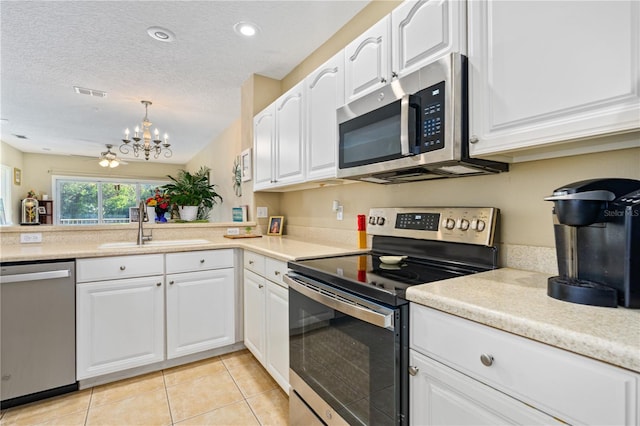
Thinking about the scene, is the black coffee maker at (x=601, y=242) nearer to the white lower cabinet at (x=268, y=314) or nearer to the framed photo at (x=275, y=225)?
the white lower cabinet at (x=268, y=314)

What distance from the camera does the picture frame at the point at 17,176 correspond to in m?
6.03

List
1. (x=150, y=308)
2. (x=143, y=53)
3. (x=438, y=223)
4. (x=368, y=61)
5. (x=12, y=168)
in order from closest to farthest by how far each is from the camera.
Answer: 1. (x=438, y=223)
2. (x=368, y=61)
3. (x=150, y=308)
4. (x=143, y=53)
5. (x=12, y=168)

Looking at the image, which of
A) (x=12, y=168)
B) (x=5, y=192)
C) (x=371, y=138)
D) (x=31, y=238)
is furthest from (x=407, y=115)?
(x=12, y=168)

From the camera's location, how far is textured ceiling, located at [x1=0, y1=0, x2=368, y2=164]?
2.14m

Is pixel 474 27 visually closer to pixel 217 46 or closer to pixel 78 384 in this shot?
pixel 217 46

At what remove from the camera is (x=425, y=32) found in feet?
4.18

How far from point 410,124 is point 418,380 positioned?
935 mm

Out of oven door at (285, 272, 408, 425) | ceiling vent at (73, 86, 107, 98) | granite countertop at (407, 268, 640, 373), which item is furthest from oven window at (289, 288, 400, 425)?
ceiling vent at (73, 86, 107, 98)

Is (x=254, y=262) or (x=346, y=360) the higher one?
(x=254, y=262)

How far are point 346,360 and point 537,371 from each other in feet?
2.27

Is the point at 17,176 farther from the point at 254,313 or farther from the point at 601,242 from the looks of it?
the point at 601,242

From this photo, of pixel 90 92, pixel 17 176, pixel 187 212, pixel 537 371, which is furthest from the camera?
pixel 17 176

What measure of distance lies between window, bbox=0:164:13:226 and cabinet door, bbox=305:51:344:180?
6396 mm

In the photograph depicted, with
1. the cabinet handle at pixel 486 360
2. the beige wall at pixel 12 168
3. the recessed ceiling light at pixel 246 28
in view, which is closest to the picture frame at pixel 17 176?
the beige wall at pixel 12 168
